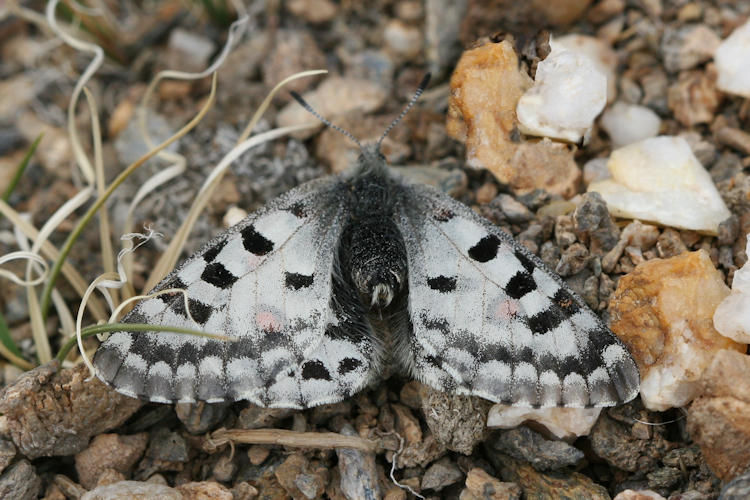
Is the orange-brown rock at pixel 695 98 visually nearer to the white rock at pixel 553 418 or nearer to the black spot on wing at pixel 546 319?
the black spot on wing at pixel 546 319

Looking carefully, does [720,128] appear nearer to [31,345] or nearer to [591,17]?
[591,17]

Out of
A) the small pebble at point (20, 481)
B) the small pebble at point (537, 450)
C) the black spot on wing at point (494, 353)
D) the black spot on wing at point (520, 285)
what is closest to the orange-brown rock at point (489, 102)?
the black spot on wing at point (520, 285)

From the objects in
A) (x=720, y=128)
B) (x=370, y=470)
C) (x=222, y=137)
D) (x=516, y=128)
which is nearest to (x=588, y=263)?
(x=516, y=128)

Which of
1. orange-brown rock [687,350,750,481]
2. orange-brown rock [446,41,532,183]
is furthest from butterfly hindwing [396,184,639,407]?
orange-brown rock [446,41,532,183]

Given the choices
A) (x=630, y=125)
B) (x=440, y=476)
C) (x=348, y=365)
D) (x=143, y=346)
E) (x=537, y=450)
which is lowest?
(x=440, y=476)

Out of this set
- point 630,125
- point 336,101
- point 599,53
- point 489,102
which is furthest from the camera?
point 336,101

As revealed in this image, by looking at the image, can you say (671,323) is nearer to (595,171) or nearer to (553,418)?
(553,418)

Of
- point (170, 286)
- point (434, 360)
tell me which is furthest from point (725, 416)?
point (170, 286)
